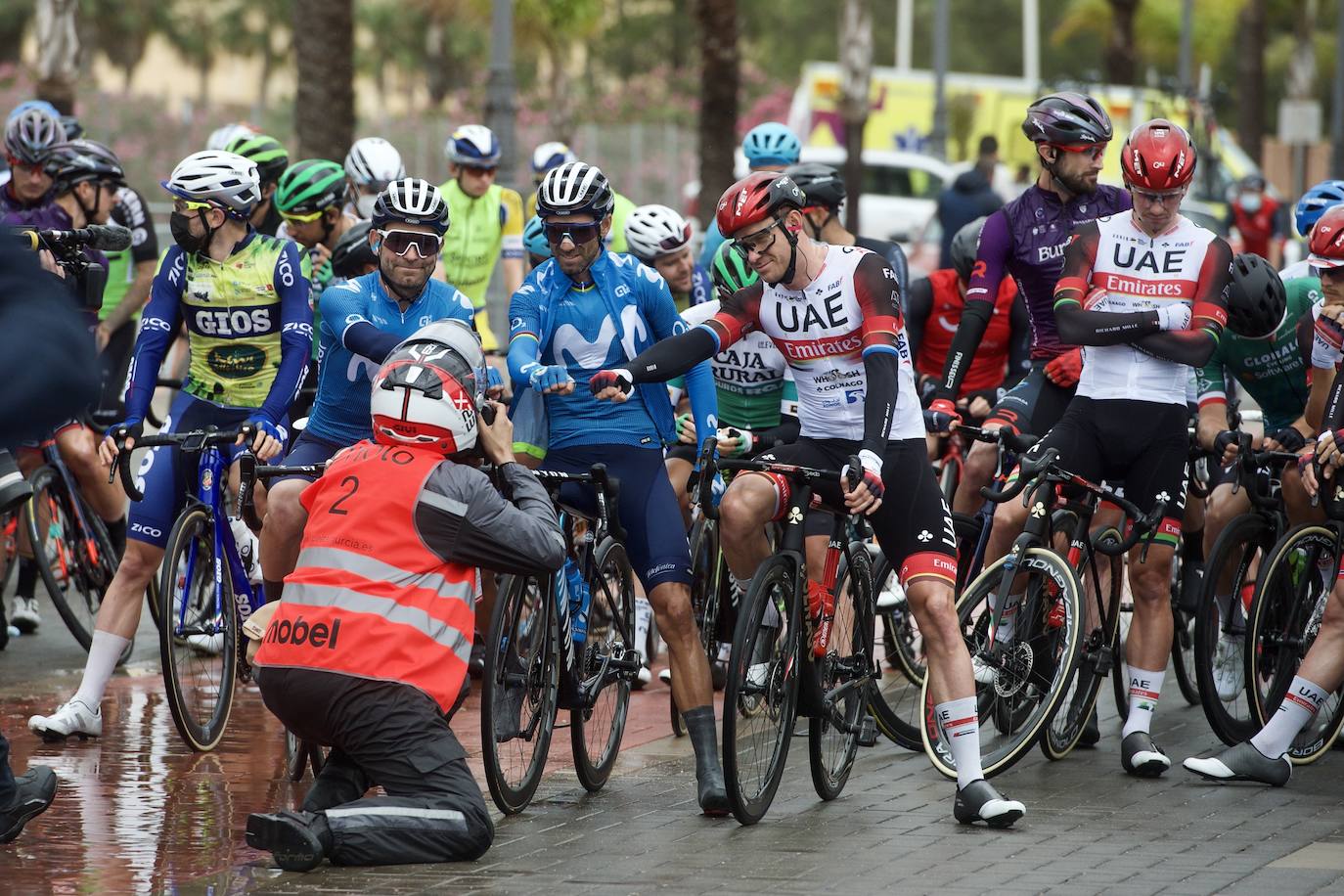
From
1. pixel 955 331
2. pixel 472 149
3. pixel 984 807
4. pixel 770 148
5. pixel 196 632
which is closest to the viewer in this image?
pixel 984 807

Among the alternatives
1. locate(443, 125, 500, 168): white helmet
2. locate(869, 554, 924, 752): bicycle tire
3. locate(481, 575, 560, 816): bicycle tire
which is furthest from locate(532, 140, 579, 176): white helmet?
locate(481, 575, 560, 816): bicycle tire

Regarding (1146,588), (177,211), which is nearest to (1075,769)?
(1146,588)

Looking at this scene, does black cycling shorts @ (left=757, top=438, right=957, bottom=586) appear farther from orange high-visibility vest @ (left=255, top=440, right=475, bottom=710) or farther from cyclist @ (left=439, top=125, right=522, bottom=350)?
cyclist @ (left=439, top=125, right=522, bottom=350)

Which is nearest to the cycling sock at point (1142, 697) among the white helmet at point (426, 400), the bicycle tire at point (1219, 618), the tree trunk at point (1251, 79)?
the bicycle tire at point (1219, 618)

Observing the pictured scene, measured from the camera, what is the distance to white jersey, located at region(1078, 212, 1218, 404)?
7.84m

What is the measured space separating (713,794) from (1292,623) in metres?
2.76

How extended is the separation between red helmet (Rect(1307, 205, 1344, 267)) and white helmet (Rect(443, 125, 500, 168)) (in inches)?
217

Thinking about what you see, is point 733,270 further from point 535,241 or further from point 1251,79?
point 1251,79

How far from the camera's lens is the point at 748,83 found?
56.6 meters

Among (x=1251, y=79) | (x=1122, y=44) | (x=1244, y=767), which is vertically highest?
(x=1122, y=44)

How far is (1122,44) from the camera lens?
3534 cm

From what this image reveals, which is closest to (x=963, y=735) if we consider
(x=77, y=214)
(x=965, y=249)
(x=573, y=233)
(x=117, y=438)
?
(x=573, y=233)

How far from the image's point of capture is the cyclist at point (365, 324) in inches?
300

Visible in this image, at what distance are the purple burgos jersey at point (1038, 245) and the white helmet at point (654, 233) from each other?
5.20 feet
